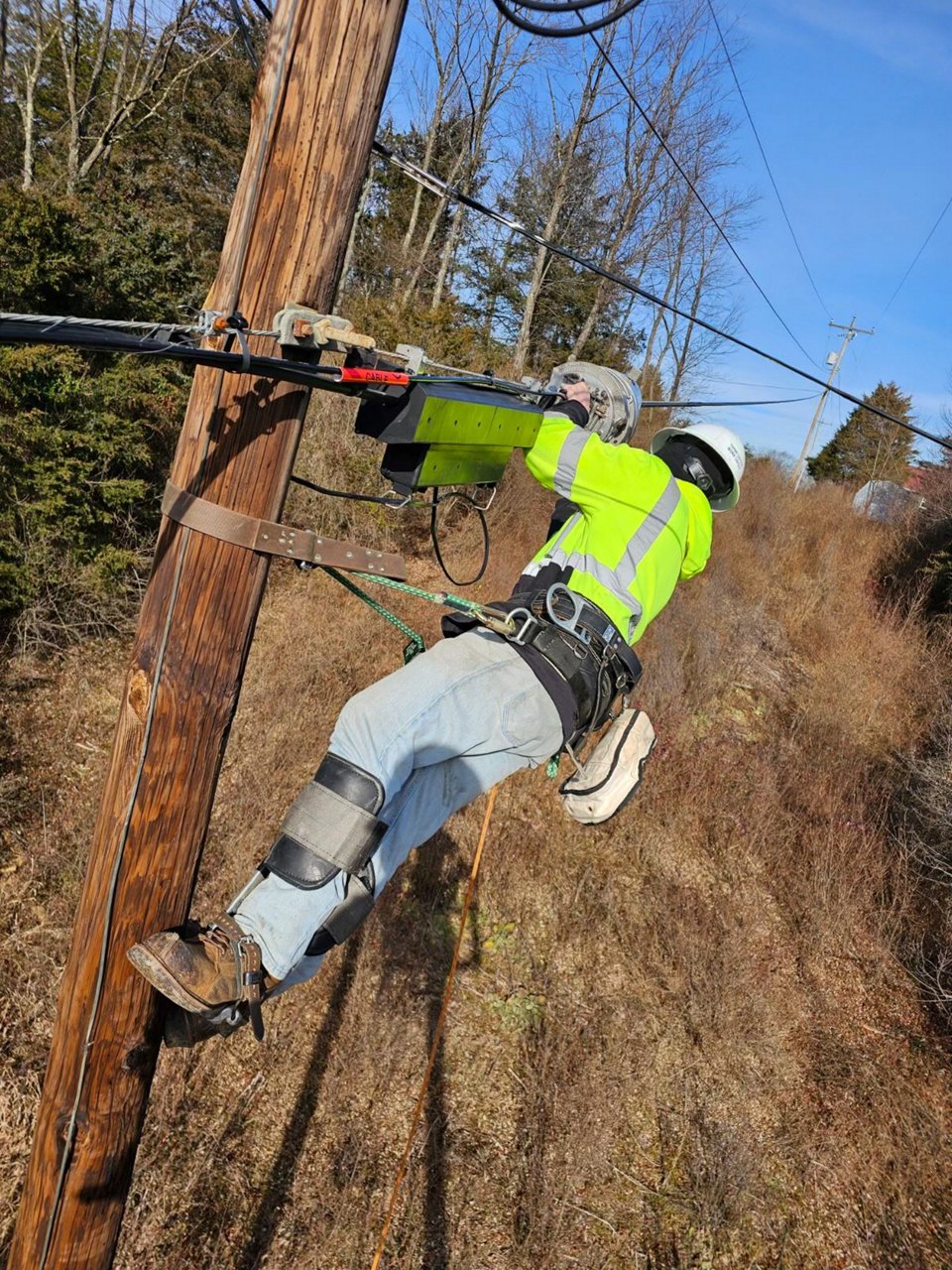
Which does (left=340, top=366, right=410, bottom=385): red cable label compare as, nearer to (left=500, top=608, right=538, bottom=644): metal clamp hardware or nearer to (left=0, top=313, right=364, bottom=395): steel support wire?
(left=0, top=313, right=364, bottom=395): steel support wire

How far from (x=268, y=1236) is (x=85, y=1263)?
5.48 ft

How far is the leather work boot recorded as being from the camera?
1.67 m

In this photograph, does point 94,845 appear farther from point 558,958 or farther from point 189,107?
point 189,107

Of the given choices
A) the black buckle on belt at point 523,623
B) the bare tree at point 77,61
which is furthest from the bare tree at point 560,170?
the black buckle on belt at point 523,623

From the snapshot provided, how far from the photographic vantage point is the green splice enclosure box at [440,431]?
1.94 meters

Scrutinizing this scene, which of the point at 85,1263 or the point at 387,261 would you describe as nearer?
the point at 85,1263

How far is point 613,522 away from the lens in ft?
9.01

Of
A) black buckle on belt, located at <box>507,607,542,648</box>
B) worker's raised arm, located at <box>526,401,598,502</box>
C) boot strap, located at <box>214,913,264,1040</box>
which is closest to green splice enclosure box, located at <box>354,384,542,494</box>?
worker's raised arm, located at <box>526,401,598,502</box>

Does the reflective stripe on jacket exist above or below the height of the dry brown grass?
above

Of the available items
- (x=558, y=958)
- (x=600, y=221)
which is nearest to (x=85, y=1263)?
(x=558, y=958)

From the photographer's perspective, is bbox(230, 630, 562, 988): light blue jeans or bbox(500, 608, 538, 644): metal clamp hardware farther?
bbox(500, 608, 538, 644): metal clamp hardware

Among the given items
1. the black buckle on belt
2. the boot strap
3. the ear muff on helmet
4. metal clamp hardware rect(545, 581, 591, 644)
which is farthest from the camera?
the ear muff on helmet

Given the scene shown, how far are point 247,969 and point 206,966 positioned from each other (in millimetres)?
113

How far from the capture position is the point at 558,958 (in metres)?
4.99
